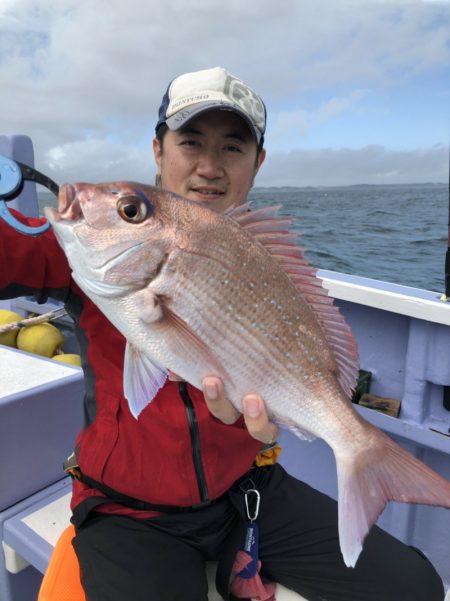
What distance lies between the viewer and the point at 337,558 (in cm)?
195

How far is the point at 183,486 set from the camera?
5.84ft

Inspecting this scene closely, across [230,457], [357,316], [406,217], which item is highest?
[406,217]

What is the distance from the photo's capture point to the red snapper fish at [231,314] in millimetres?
1286

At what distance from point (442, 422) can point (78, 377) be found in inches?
83.9

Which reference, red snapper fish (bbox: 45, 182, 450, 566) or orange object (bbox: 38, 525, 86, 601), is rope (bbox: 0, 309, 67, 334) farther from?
red snapper fish (bbox: 45, 182, 450, 566)

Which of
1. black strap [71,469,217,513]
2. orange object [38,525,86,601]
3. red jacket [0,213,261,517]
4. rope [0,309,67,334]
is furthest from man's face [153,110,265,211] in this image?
rope [0,309,67,334]

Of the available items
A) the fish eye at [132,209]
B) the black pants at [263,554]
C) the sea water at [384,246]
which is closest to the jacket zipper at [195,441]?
the black pants at [263,554]

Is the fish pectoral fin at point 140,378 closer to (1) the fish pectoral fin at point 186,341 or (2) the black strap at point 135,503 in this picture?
(1) the fish pectoral fin at point 186,341

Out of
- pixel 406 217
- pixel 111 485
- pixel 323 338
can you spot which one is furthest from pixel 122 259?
pixel 406 217

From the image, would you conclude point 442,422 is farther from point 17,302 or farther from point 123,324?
point 17,302

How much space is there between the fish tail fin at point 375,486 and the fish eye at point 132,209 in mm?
877

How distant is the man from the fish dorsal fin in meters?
0.33

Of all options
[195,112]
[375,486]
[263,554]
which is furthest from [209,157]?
[263,554]

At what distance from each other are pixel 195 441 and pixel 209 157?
1.17 m
